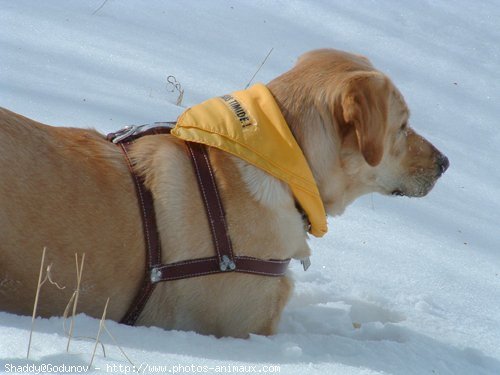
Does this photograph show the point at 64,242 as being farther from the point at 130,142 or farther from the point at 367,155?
the point at 367,155

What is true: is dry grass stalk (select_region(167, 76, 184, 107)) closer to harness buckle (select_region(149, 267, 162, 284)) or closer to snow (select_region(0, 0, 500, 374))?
snow (select_region(0, 0, 500, 374))

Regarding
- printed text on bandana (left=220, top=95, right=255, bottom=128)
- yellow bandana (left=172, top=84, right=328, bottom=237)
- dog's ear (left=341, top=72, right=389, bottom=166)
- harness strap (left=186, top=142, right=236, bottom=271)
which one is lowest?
harness strap (left=186, top=142, right=236, bottom=271)

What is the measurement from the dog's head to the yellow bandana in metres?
0.11

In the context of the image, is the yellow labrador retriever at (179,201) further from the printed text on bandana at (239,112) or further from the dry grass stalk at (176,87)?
the dry grass stalk at (176,87)

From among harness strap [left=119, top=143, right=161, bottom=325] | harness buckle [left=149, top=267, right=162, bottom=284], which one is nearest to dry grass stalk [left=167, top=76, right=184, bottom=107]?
harness strap [left=119, top=143, right=161, bottom=325]

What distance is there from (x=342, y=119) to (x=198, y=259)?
0.83 metres

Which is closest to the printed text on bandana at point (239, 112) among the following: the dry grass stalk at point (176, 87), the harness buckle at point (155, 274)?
the harness buckle at point (155, 274)

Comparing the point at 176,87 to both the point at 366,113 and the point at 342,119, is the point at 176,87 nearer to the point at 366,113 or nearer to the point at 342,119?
the point at 342,119

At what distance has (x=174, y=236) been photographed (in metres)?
3.17

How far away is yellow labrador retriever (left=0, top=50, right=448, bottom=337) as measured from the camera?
9.62 ft

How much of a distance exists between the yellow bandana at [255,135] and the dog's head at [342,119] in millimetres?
111

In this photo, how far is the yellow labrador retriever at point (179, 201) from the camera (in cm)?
293

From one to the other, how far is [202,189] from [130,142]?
1.22 feet

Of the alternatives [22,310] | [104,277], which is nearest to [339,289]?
[104,277]
